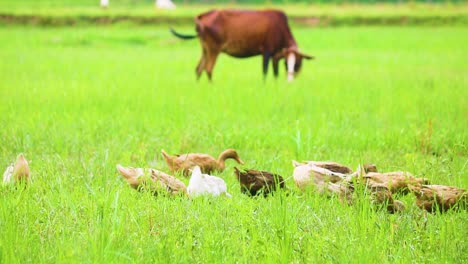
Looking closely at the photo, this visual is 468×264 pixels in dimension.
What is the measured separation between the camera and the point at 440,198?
3182mm

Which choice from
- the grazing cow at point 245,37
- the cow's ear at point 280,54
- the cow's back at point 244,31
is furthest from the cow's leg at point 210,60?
the cow's ear at point 280,54

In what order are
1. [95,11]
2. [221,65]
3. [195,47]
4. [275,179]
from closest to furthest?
[275,179] < [221,65] < [195,47] < [95,11]

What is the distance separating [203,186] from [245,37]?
5824 millimetres

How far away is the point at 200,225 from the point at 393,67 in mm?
8268

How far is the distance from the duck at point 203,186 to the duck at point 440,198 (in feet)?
2.70

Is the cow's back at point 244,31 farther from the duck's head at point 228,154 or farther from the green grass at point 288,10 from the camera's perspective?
the green grass at point 288,10

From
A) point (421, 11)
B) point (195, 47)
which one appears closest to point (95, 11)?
point (195, 47)

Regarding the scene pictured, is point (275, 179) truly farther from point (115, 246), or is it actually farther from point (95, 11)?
point (95, 11)

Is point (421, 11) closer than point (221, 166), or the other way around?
point (221, 166)

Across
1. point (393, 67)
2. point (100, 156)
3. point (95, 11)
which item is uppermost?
point (100, 156)

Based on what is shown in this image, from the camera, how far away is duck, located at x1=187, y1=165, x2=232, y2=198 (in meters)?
3.32

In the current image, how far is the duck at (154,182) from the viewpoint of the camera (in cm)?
340

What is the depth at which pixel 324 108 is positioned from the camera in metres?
6.64

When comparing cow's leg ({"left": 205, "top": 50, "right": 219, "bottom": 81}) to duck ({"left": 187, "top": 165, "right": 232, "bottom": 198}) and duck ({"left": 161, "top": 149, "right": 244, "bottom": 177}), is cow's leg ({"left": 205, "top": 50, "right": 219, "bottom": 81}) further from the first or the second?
duck ({"left": 187, "top": 165, "right": 232, "bottom": 198})
